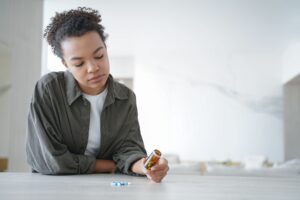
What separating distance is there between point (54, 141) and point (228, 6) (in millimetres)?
3350

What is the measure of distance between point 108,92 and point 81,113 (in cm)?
13

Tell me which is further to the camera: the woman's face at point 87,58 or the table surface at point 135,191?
the woman's face at point 87,58

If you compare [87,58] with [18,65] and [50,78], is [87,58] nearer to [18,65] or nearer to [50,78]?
[50,78]

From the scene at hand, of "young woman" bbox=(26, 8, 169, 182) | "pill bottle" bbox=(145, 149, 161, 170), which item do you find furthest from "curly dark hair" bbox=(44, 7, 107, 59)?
"pill bottle" bbox=(145, 149, 161, 170)

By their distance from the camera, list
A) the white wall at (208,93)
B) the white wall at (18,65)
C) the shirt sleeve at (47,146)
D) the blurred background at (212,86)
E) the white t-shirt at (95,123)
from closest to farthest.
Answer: the shirt sleeve at (47,146) < the white t-shirt at (95,123) < the white wall at (18,65) < the blurred background at (212,86) < the white wall at (208,93)

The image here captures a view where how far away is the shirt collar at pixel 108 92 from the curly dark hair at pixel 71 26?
0.09m

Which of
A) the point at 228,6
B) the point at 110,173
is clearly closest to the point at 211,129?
the point at 228,6

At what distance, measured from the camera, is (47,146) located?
109 cm

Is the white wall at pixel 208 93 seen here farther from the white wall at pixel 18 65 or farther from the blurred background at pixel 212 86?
the white wall at pixel 18 65

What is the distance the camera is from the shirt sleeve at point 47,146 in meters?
1.09

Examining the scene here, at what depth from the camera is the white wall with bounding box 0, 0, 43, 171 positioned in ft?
9.46

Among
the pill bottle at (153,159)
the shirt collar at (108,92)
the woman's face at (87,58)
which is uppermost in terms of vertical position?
the woman's face at (87,58)

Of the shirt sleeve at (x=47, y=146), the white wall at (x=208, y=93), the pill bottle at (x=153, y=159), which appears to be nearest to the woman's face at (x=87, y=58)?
the shirt sleeve at (x=47, y=146)

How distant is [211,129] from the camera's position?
20.0ft
